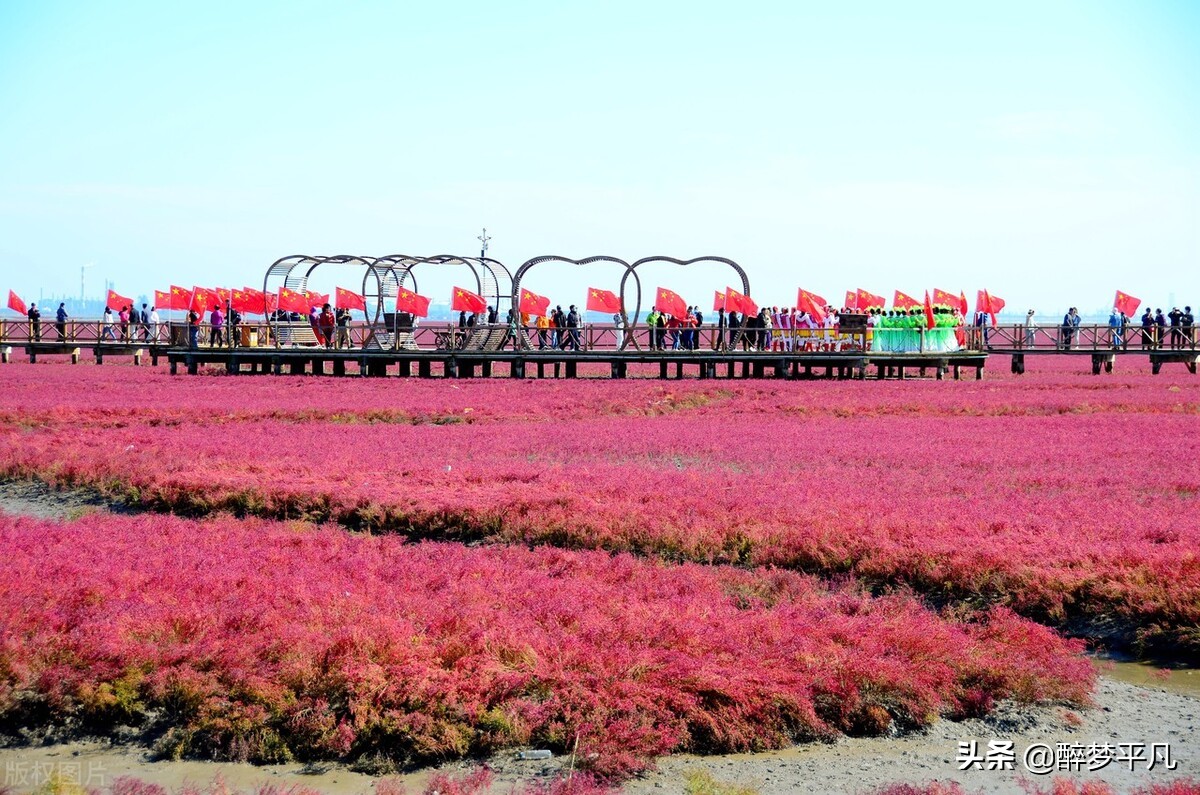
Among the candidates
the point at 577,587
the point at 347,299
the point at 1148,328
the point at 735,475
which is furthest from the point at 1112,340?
the point at 577,587

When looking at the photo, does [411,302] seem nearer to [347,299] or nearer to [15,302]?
[347,299]

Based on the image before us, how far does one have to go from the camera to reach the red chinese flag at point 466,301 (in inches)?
1815

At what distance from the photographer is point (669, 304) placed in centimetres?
4644

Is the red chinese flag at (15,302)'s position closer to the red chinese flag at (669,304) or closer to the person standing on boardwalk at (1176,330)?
the red chinese flag at (669,304)

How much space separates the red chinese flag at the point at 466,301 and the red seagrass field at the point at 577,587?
2182 centimetres

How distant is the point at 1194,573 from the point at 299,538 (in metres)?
9.17

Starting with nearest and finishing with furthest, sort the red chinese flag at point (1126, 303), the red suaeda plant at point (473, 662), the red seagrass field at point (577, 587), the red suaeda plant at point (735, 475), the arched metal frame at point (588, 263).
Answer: the red suaeda plant at point (473, 662)
the red seagrass field at point (577, 587)
the red suaeda plant at point (735, 475)
the arched metal frame at point (588, 263)
the red chinese flag at point (1126, 303)

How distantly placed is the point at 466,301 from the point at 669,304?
289 inches

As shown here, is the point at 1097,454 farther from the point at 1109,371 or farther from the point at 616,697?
the point at 1109,371

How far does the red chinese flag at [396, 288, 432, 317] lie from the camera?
4675 cm

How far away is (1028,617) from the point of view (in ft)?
39.5

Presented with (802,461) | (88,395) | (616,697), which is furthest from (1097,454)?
(88,395)

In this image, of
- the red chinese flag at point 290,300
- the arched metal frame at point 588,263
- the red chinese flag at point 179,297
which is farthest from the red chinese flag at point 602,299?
the red chinese flag at point 179,297

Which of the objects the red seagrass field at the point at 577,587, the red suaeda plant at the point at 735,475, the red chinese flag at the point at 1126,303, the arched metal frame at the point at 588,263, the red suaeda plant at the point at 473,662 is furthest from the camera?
the red chinese flag at the point at 1126,303
